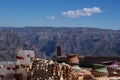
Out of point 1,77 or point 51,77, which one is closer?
point 51,77

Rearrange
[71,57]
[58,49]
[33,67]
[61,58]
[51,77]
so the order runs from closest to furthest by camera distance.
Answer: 1. [51,77]
2. [33,67]
3. [71,57]
4. [61,58]
5. [58,49]

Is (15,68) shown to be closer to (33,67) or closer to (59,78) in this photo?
Answer: (33,67)

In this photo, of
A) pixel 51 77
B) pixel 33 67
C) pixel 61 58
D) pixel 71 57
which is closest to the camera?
pixel 51 77

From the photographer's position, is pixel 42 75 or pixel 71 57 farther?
pixel 71 57

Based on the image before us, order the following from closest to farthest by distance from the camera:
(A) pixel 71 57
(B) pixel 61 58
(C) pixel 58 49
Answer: (A) pixel 71 57, (B) pixel 61 58, (C) pixel 58 49

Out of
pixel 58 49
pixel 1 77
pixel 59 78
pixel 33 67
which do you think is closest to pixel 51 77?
pixel 59 78

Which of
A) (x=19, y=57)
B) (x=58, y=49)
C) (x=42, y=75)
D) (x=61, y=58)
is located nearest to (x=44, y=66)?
(x=42, y=75)

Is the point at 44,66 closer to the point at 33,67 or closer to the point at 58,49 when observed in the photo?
the point at 33,67

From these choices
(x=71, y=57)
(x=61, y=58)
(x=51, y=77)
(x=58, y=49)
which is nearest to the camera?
(x=51, y=77)
